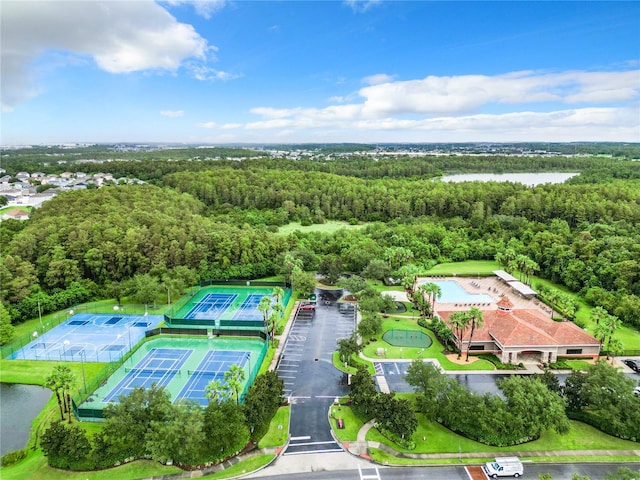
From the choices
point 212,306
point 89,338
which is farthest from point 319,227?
point 89,338

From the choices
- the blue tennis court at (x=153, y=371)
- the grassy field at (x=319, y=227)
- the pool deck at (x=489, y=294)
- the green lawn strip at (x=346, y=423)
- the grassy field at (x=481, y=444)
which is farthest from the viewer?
the grassy field at (x=319, y=227)

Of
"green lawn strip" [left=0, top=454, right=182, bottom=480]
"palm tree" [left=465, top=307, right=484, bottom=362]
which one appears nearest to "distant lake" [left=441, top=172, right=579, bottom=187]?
"palm tree" [left=465, top=307, right=484, bottom=362]

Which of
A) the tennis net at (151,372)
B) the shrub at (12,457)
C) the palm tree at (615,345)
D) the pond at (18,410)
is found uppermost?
the palm tree at (615,345)

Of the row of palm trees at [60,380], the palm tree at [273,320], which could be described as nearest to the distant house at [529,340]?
the palm tree at [273,320]

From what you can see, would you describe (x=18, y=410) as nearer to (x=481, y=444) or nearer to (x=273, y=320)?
(x=273, y=320)

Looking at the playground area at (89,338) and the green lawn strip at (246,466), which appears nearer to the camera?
the green lawn strip at (246,466)

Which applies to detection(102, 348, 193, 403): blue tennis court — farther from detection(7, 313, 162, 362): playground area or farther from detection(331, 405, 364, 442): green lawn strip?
detection(331, 405, 364, 442): green lawn strip

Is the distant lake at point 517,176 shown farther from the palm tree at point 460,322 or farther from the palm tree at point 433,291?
the palm tree at point 460,322
